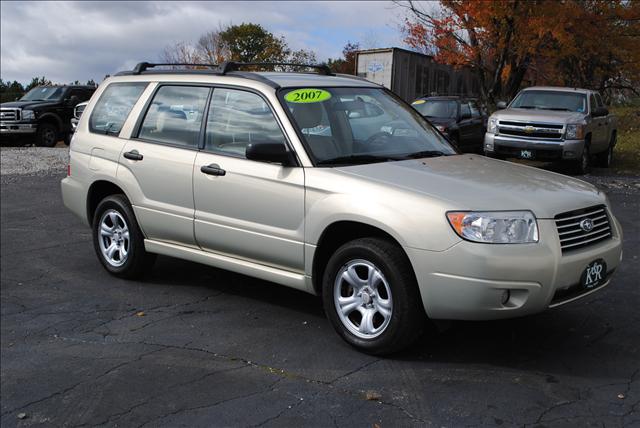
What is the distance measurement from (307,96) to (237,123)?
57 centimetres

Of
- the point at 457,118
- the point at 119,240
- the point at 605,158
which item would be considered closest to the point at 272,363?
the point at 119,240

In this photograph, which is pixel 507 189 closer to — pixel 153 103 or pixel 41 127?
pixel 153 103

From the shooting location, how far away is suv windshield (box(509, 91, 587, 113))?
14219 mm

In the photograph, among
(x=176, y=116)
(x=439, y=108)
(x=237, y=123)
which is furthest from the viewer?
(x=439, y=108)

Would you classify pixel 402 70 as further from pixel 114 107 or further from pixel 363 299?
pixel 363 299

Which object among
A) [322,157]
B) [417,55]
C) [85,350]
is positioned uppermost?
[417,55]

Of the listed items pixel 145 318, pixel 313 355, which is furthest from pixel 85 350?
pixel 313 355

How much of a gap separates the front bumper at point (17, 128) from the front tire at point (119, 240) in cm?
1540

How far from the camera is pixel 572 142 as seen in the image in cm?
1312

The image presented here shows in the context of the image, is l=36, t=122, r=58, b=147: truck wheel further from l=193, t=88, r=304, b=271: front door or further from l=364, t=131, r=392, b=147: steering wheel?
l=364, t=131, r=392, b=147: steering wheel

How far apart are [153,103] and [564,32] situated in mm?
15106

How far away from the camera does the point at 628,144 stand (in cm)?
2108

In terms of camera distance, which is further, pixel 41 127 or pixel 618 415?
pixel 41 127

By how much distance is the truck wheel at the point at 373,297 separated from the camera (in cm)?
407
